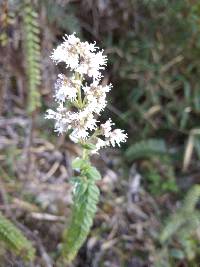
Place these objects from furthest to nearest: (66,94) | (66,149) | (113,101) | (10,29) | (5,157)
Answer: (113,101)
(66,149)
(5,157)
(10,29)
(66,94)

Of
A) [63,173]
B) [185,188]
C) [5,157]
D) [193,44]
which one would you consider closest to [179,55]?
[193,44]

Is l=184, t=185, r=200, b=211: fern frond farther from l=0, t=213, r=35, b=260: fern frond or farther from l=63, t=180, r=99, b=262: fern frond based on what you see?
l=0, t=213, r=35, b=260: fern frond

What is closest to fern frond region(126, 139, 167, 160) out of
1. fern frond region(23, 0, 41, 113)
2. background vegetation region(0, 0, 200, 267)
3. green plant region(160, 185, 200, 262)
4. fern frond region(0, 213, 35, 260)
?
background vegetation region(0, 0, 200, 267)

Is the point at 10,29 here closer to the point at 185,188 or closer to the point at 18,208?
the point at 18,208

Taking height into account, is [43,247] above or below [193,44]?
below

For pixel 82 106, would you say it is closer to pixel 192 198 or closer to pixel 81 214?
pixel 81 214

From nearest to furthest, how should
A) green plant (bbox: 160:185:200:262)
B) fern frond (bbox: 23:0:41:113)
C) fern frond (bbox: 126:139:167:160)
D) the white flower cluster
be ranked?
the white flower cluster < fern frond (bbox: 23:0:41:113) < green plant (bbox: 160:185:200:262) < fern frond (bbox: 126:139:167:160)

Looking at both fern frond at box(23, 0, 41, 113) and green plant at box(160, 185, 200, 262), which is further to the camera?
green plant at box(160, 185, 200, 262)
